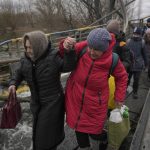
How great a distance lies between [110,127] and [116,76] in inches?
23.0

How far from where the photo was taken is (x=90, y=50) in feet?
9.60

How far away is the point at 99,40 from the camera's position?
285cm

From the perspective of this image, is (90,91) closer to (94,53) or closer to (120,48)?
(94,53)

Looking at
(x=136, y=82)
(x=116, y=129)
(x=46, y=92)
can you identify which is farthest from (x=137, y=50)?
(x=46, y=92)

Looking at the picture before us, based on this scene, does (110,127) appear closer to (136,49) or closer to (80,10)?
(136,49)

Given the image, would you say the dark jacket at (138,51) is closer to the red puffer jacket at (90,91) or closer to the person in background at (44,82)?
the red puffer jacket at (90,91)

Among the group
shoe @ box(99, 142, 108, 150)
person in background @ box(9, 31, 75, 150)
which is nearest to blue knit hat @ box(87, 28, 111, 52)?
person in background @ box(9, 31, 75, 150)

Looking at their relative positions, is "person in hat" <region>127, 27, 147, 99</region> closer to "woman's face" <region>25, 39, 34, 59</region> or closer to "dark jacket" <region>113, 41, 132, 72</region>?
"dark jacket" <region>113, 41, 132, 72</region>

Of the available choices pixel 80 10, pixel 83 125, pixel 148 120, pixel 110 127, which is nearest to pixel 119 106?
pixel 110 127

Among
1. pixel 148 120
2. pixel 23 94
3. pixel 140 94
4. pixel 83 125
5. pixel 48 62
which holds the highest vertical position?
pixel 48 62

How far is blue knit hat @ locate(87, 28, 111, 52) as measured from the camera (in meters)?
2.85

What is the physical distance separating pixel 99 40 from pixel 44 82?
70cm

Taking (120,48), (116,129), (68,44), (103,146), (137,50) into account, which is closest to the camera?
(68,44)

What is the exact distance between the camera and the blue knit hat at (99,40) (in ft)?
9.36
